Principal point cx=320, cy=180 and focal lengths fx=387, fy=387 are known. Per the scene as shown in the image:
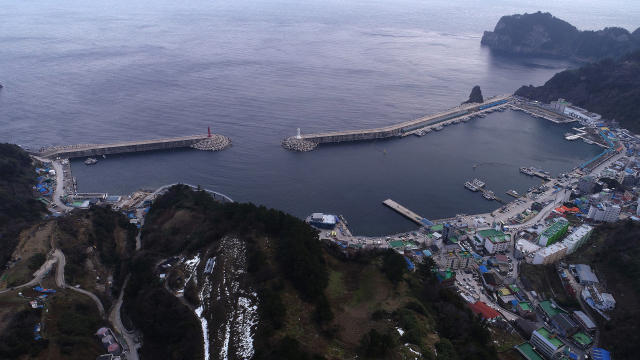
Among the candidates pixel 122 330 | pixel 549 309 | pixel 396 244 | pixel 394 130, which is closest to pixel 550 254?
pixel 549 309

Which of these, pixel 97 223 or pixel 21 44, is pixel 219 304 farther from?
pixel 21 44

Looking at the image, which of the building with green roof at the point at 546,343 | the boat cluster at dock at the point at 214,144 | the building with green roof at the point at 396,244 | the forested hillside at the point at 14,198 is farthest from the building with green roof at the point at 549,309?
the boat cluster at dock at the point at 214,144

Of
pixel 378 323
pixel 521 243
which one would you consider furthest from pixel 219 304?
pixel 521 243

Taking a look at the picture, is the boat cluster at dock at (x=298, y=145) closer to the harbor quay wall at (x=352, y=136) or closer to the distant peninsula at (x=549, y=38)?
the harbor quay wall at (x=352, y=136)

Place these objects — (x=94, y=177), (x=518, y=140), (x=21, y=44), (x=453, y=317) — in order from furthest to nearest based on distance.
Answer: (x=21, y=44) → (x=518, y=140) → (x=94, y=177) → (x=453, y=317)

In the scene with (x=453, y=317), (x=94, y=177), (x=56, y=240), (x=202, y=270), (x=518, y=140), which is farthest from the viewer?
(x=518, y=140)

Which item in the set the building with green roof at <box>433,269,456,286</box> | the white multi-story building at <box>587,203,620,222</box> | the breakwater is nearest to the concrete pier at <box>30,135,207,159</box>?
the breakwater
